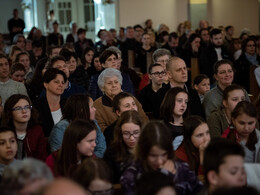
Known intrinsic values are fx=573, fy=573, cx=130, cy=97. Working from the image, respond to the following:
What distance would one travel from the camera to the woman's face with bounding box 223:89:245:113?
17.9 feet

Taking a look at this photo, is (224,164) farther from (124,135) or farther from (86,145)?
(124,135)

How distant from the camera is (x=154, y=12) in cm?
1755

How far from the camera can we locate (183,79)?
250 inches

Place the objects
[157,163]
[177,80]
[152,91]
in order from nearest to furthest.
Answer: [157,163]
[177,80]
[152,91]

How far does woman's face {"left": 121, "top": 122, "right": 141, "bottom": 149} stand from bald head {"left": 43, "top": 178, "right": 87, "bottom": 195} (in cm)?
211

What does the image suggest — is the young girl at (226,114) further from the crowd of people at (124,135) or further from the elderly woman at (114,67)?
the elderly woman at (114,67)

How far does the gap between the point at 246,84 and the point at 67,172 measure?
634cm

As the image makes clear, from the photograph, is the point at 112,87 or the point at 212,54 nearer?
the point at 112,87

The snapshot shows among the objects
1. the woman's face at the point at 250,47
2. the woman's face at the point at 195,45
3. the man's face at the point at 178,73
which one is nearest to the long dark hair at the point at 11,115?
the man's face at the point at 178,73

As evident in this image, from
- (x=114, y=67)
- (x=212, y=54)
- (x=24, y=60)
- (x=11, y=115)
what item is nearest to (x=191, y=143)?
(x=11, y=115)

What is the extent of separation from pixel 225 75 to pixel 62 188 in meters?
4.44

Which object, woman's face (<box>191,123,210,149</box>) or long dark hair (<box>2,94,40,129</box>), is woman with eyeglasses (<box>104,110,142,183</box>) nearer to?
woman's face (<box>191,123,210,149</box>)

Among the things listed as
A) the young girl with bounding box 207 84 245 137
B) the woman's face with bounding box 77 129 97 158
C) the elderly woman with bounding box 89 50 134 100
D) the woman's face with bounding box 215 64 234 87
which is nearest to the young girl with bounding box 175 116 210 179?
Answer: the woman's face with bounding box 77 129 97 158

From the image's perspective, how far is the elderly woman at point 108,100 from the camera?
5.99m
